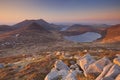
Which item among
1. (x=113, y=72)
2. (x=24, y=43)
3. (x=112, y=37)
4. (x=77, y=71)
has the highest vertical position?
(x=113, y=72)

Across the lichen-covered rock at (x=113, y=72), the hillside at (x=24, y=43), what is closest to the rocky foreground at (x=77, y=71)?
the lichen-covered rock at (x=113, y=72)

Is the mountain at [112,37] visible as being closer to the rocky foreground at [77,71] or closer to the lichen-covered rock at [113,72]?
the rocky foreground at [77,71]

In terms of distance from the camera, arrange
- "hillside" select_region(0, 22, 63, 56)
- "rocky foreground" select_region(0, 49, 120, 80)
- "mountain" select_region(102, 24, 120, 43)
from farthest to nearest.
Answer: "mountain" select_region(102, 24, 120, 43), "hillside" select_region(0, 22, 63, 56), "rocky foreground" select_region(0, 49, 120, 80)

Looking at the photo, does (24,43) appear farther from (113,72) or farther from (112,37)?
(113,72)

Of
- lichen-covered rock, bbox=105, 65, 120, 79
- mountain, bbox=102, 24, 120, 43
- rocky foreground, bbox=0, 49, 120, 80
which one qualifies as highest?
lichen-covered rock, bbox=105, 65, 120, 79

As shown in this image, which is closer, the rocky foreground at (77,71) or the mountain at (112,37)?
the rocky foreground at (77,71)

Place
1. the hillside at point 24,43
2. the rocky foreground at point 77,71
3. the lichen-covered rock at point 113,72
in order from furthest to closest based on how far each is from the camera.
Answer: the hillside at point 24,43, the rocky foreground at point 77,71, the lichen-covered rock at point 113,72

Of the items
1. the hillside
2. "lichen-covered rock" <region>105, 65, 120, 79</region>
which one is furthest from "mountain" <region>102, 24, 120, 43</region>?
"lichen-covered rock" <region>105, 65, 120, 79</region>

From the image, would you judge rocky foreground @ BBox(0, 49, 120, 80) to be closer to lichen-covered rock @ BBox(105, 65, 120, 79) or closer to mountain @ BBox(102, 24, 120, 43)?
lichen-covered rock @ BBox(105, 65, 120, 79)

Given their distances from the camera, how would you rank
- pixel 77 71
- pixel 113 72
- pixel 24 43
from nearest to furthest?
pixel 113 72 → pixel 77 71 → pixel 24 43

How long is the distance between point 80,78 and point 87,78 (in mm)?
618

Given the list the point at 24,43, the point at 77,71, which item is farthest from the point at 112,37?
the point at 77,71

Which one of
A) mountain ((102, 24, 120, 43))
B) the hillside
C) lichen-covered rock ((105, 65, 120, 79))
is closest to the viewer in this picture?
lichen-covered rock ((105, 65, 120, 79))

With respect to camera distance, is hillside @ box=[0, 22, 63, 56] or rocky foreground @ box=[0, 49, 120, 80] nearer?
rocky foreground @ box=[0, 49, 120, 80]
